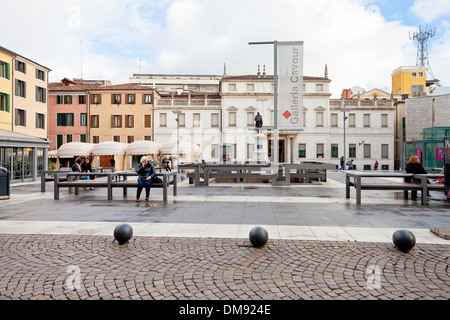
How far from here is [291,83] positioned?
17672 millimetres

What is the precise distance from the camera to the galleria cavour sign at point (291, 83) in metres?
17.4

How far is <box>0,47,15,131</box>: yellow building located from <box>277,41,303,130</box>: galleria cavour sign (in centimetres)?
2018

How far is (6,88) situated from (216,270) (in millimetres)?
27162

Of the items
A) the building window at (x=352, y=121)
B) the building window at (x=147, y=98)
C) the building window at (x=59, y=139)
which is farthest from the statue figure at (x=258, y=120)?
the building window at (x=59, y=139)

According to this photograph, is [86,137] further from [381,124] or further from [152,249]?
[152,249]

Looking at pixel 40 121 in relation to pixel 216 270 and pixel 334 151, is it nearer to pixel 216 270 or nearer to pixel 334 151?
pixel 216 270

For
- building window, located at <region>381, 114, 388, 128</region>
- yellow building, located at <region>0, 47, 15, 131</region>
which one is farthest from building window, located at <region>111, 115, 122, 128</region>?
building window, located at <region>381, 114, 388, 128</region>

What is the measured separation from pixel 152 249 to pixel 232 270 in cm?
167

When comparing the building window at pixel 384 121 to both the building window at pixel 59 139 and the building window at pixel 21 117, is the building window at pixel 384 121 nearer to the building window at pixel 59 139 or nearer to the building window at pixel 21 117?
the building window at pixel 21 117

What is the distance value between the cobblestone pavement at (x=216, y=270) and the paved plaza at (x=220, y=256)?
13 millimetres
